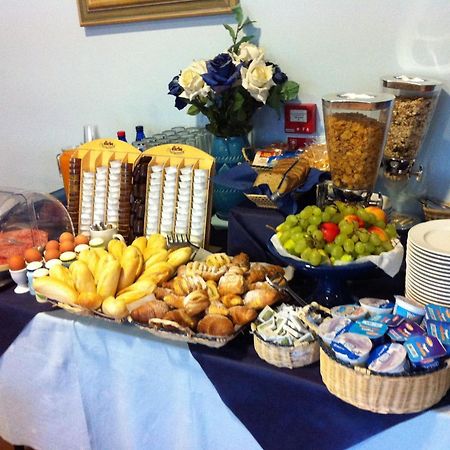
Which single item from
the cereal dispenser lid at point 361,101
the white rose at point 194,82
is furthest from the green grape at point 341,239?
the white rose at point 194,82

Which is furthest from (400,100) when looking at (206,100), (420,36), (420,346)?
(420,346)

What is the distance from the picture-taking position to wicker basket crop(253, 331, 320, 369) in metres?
0.82

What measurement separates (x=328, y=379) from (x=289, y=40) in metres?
1.00

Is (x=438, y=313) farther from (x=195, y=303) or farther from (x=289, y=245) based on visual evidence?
(x=195, y=303)

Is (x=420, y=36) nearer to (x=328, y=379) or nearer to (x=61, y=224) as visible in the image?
(x=328, y=379)

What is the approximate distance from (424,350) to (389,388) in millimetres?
75

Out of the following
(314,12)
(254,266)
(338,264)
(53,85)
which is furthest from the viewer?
(53,85)

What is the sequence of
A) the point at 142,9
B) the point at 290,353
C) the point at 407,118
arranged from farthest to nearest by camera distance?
the point at 142,9 < the point at 407,118 < the point at 290,353

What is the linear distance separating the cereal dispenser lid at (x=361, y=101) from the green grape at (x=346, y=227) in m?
0.30

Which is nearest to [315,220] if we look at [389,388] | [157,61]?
[389,388]

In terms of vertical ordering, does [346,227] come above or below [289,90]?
below

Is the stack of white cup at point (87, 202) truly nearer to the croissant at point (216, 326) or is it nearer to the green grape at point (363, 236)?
the croissant at point (216, 326)

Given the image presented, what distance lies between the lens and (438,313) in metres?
0.78

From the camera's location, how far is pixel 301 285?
111cm
